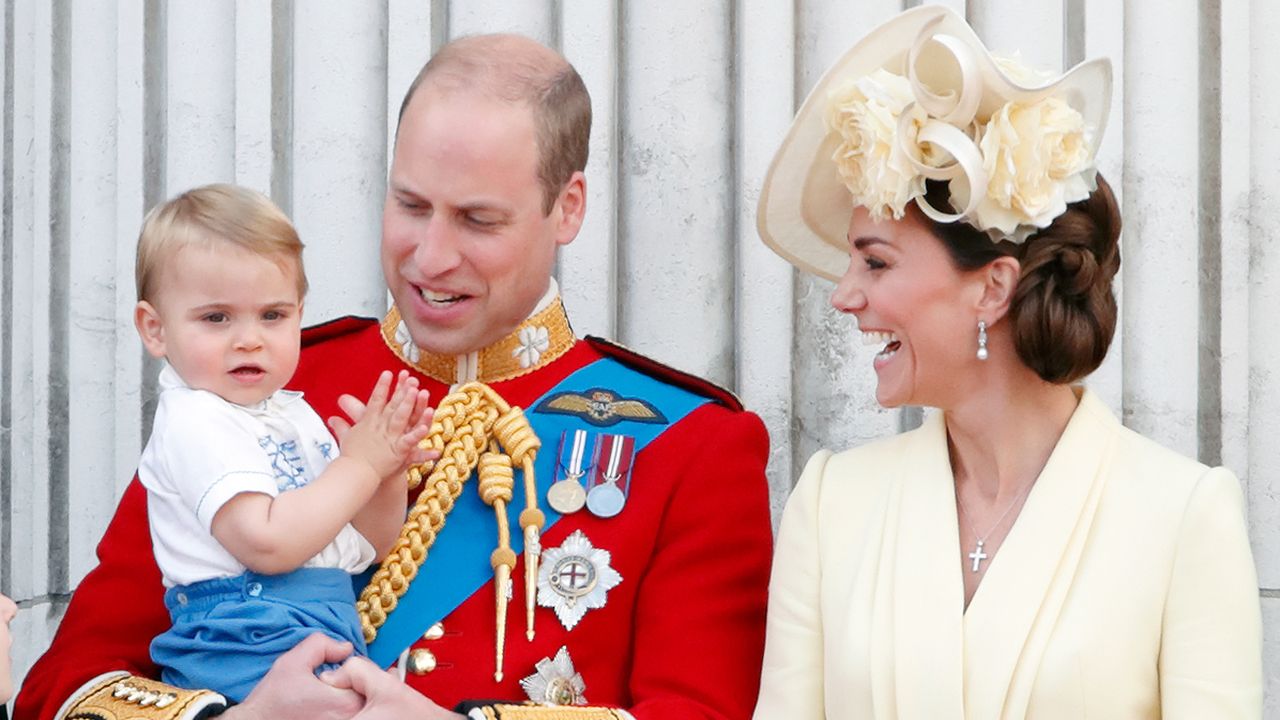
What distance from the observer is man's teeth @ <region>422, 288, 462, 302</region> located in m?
3.22

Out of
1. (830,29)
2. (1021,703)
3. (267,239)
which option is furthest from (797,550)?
(830,29)

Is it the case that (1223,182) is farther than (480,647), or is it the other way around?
(1223,182)

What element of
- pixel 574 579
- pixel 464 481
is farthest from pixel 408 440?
pixel 574 579

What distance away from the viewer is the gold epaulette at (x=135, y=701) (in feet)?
9.40

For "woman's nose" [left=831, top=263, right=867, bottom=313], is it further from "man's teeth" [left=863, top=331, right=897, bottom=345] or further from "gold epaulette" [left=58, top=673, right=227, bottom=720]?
"gold epaulette" [left=58, top=673, right=227, bottom=720]

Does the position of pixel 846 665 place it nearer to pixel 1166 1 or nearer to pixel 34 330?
pixel 1166 1

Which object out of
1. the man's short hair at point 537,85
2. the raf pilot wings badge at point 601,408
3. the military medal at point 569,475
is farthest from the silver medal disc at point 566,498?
the man's short hair at point 537,85

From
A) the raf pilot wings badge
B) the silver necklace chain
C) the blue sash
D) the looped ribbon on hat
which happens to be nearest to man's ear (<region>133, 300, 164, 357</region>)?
the blue sash

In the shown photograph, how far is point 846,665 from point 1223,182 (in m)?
1.38

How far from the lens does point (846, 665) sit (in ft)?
9.62

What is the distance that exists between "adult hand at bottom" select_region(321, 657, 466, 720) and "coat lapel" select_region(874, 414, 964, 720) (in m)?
0.67

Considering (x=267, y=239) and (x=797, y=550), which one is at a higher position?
(x=267, y=239)

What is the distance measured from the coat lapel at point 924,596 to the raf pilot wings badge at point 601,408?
458 millimetres

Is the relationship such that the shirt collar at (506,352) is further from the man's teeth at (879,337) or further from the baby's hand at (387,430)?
the man's teeth at (879,337)
